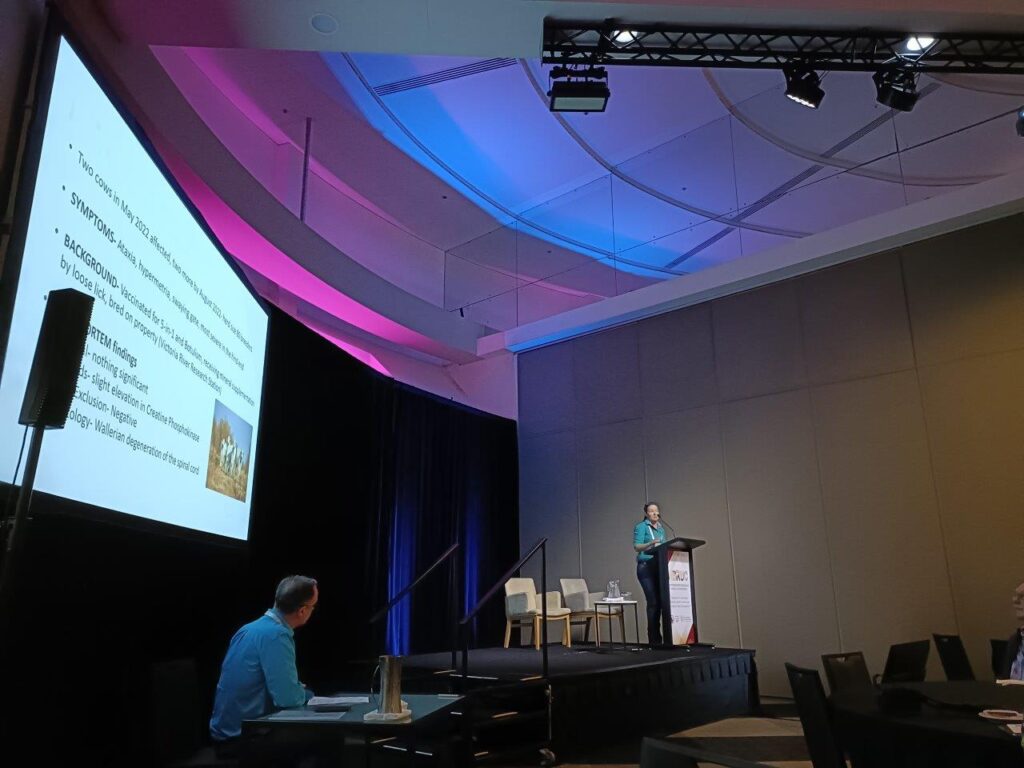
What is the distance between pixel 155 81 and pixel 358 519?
403 cm

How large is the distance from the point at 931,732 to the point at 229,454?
10.2 ft

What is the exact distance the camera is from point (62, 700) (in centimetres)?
270

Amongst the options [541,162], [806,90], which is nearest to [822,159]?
[541,162]

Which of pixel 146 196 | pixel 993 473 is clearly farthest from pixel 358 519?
pixel 993 473

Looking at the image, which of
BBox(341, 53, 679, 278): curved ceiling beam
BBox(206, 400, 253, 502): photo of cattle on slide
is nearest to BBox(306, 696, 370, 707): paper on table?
BBox(206, 400, 253, 502): photo of cattle on slide

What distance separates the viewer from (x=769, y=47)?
4453mm

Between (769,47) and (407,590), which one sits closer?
(769,47)

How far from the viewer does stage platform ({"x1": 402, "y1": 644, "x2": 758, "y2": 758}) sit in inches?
172

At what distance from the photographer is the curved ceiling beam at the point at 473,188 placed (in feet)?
21.0

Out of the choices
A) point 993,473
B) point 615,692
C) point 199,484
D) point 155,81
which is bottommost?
point 615,692

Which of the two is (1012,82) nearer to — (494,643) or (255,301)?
(255,301)

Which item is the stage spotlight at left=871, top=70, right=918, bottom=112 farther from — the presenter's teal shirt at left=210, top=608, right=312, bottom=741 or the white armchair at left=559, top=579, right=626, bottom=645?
the white armchair at left=559, top=579, right=626, bottom=645

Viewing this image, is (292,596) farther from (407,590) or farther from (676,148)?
(676,148)

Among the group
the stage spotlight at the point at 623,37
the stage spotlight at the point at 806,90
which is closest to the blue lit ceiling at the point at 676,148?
the stage spotlight at the point at 806,90
